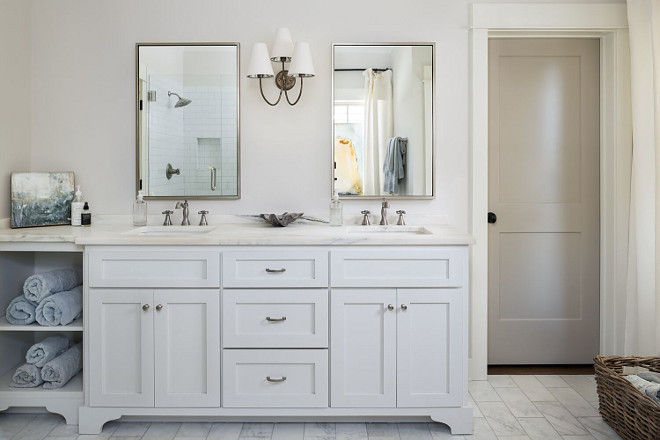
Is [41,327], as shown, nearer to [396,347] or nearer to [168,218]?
[168,218]

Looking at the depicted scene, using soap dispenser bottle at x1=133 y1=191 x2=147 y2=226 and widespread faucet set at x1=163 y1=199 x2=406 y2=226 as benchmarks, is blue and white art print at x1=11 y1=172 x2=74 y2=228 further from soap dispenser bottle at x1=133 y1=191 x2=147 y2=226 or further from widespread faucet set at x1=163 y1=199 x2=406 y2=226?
widespread faucet set at x1=163 y1=199 x2=406 y2=226

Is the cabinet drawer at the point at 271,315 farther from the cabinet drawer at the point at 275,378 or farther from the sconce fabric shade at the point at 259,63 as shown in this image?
the sconce fabric shade at the point at 259,63

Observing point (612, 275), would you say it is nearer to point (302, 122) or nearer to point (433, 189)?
point (433, 189)

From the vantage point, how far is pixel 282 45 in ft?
9.84

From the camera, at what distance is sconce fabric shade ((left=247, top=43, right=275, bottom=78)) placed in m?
2.97

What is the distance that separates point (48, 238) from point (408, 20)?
207 cm

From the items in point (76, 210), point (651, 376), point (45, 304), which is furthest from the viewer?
point (76, 210)

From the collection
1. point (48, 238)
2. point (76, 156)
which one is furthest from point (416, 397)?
point (76, 156)

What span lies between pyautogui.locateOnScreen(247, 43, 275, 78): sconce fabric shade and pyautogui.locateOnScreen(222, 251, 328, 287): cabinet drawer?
3.17 feet

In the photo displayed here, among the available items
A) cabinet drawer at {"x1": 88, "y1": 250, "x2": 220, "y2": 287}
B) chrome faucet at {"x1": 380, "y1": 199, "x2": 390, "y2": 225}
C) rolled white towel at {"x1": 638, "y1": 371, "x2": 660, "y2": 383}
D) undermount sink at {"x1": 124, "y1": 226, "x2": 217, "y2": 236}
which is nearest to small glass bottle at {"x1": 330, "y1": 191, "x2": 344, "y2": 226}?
chrome faucet at {"x1": 380, "y1": 199, "x2": 390, "y2": 225}

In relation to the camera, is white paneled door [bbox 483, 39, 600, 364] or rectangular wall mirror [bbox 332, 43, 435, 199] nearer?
rectangular wall mirror [bbox 332, 43, 435, 199]

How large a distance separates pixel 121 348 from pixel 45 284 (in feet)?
1.55

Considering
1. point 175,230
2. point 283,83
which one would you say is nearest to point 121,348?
point 175,230

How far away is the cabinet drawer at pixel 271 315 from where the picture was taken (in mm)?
2566
